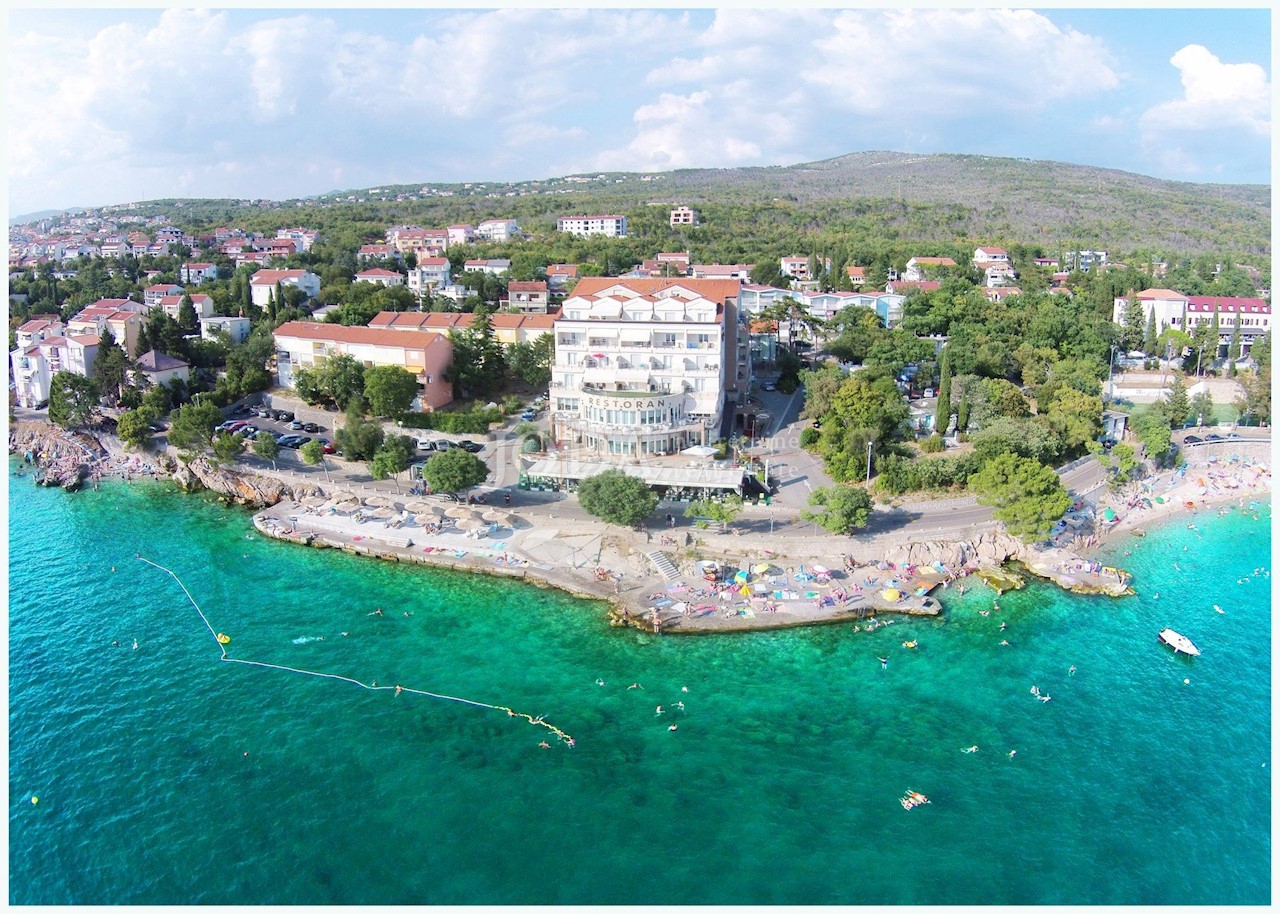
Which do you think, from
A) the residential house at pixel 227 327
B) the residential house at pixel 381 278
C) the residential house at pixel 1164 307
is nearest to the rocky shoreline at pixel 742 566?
the residential house at pixel 227 327

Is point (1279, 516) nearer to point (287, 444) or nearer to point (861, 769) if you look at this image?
point (861, 769)

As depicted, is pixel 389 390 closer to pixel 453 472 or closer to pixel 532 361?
pixel 532 361

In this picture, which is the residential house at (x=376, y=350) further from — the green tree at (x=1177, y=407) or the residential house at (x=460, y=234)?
the residential house at (x=460, y=234)

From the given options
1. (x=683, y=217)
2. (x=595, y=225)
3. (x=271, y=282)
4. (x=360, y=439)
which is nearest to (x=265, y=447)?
(x=360, y=439)

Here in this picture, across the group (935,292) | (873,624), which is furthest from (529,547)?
(935,292)

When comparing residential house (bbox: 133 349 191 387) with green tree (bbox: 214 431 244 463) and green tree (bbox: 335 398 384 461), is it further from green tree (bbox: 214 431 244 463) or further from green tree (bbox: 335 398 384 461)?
green tree (bbox: 335 398 384 461)

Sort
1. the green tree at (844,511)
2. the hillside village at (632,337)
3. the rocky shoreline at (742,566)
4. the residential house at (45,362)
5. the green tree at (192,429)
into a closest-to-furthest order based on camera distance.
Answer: the rocky shoreline at (742,566) → the green tree at (844,511) → the green tree at (192,429) → the hillside village at (632,337) → the residential house at (45,362)
